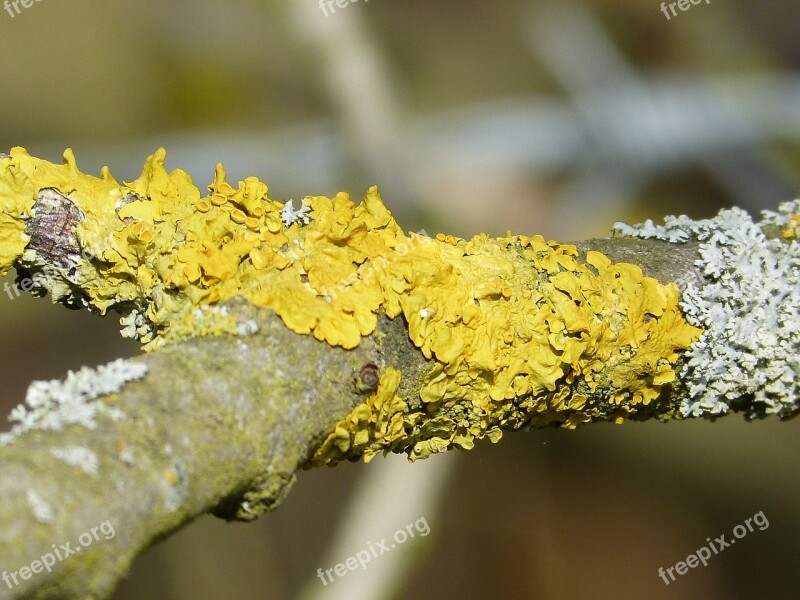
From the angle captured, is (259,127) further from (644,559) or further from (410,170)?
(644,559)

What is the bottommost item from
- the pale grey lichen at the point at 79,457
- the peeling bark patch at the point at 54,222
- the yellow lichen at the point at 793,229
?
the pale grey lichen at the point at 79,457

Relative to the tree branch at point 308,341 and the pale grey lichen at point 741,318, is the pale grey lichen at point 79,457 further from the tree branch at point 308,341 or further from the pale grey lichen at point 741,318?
the pale grey lichen at point 741,318

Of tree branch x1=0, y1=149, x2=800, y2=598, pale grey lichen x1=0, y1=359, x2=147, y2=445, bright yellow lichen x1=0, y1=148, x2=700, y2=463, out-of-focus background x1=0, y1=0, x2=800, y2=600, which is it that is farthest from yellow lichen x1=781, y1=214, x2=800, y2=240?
out-of-focus background x1=0, y1=0, x2=800, y2=600

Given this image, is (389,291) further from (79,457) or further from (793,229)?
(793,229)

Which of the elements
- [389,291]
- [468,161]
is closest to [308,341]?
[389,291]

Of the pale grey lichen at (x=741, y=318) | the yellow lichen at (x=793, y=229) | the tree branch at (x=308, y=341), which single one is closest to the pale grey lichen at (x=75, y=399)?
the tree branch at (x=308, y=341)

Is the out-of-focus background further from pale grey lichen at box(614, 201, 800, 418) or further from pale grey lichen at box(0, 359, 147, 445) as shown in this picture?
pale grey lichen at box(0, 359, 147, 445)

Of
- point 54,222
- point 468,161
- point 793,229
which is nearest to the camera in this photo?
point 54,222
